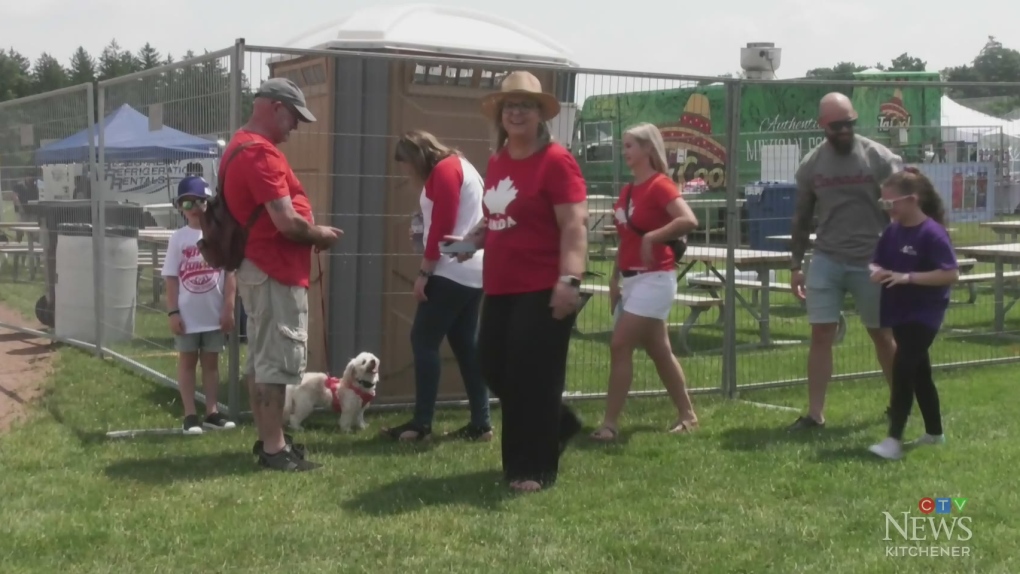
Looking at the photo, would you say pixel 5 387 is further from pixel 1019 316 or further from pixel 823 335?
pixel 1019 316

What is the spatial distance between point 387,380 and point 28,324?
18.3 ft

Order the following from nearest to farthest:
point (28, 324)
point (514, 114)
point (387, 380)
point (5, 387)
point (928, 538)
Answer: point (928, 538)
point (514, 114)
point (387, 380)
point (5, 387)
point (28, 324)

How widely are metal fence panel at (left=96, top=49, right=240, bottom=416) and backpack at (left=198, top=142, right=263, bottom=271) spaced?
118cm

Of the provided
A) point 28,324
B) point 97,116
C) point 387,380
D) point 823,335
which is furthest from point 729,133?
point 28,324

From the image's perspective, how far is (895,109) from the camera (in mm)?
20078

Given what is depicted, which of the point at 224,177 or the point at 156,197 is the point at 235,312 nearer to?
the point at 224,177

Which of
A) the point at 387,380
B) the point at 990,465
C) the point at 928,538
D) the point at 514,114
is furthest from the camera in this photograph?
the point at 387,380

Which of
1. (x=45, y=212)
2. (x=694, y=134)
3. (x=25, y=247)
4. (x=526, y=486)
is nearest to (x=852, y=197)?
(x=694, y=134)

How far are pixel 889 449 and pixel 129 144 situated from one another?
6197 mm

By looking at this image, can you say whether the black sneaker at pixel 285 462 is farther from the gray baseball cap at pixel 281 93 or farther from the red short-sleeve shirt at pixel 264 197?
the gray baseball cap at pixel 281 93

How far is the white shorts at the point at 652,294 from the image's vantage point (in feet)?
22.7

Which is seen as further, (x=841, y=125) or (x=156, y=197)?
(x=156, y=197)

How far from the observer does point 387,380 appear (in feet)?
26.1

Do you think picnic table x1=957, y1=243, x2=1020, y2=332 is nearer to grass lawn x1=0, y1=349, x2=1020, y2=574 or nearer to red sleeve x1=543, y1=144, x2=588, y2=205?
grass lawn x1=0, y1=349, x2=1020, y2=574
